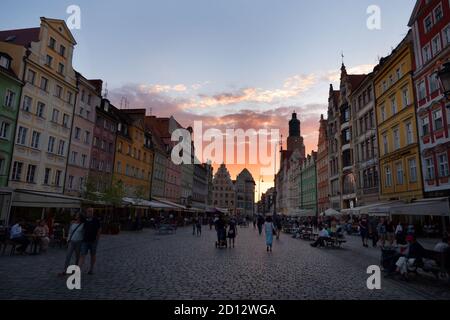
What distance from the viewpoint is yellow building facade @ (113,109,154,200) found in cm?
4525

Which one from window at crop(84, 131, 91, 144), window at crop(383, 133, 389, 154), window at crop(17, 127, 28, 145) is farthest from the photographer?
window at crop(84, 131, 91, 144)

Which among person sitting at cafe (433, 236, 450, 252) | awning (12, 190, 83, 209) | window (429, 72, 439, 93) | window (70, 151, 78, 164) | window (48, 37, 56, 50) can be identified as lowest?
person sitting at cafe (433, 236, 450, 252)

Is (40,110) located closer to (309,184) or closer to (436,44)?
(436,44)

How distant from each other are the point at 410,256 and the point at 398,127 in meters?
25.7

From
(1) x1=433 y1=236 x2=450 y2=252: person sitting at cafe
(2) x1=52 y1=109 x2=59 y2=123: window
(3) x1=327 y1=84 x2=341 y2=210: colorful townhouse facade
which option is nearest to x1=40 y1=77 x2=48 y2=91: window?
(2) x1=52 y1=109 x2=59 y2=123: window

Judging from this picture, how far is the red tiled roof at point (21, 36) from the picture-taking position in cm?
3116

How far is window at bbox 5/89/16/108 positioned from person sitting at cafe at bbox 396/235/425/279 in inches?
1172

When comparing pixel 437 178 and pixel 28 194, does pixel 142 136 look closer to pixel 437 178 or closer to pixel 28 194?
pixel 28 194

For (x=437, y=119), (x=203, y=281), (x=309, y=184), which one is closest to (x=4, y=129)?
(x=203, y=281)

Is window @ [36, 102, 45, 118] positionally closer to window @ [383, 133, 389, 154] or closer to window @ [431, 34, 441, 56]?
window @ [431, 34, 441, 56]

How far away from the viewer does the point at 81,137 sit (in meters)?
36.5

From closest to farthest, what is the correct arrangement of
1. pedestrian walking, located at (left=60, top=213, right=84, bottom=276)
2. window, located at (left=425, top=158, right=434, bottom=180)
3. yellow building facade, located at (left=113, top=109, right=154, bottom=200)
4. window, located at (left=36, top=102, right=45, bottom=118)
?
pedestrian walking, located at (left=60, top=213, right=84, bottom=276) < window, located at (left=425, top=158, right=434, bottom=180) < window, located at (left=36, top=102, right=45, bottom=118) < yellow building facade, located at (left=113, top=109, right=154, bottom=200)

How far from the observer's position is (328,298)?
7500 mm

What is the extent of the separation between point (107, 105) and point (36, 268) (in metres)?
34.6
